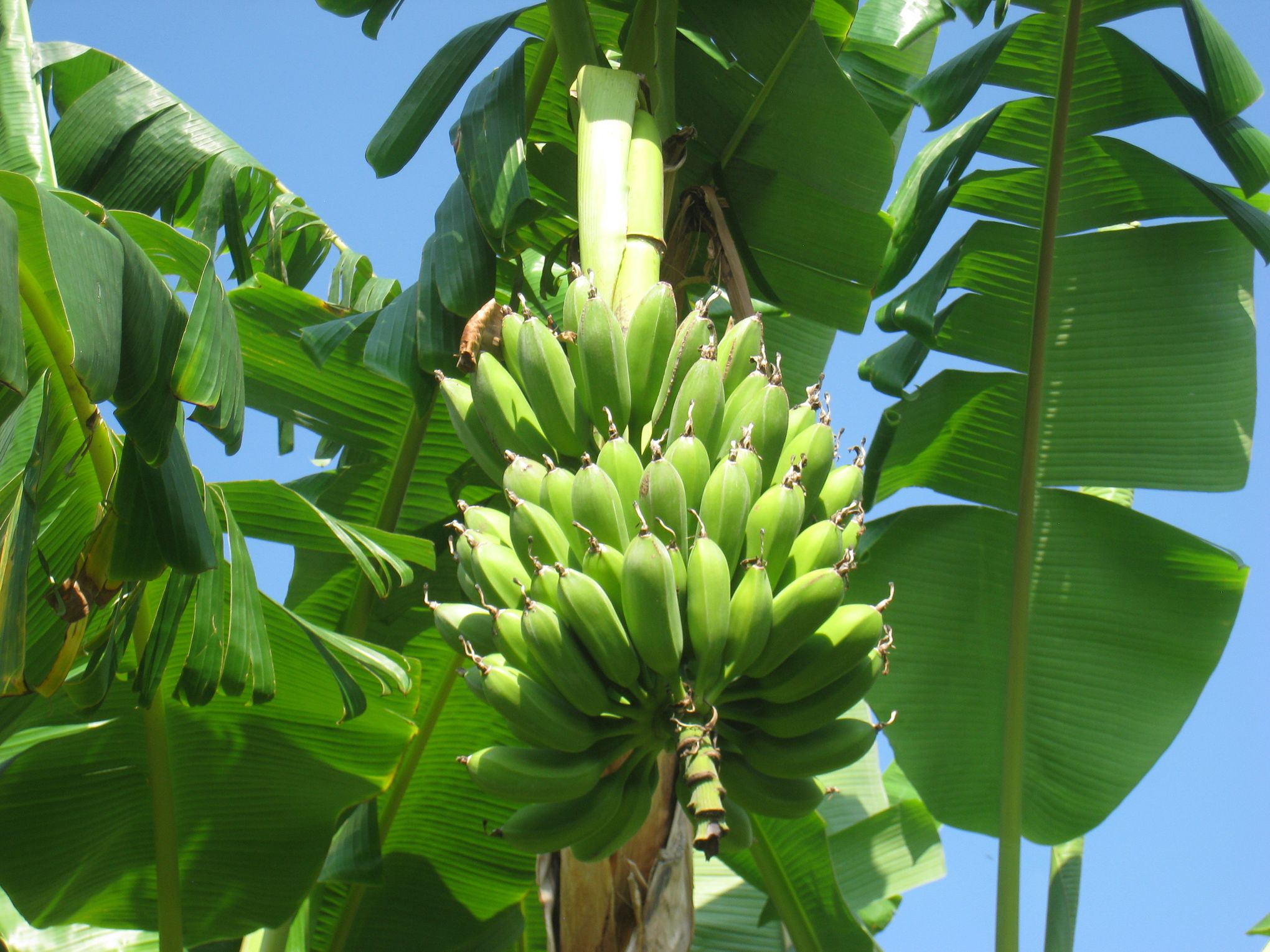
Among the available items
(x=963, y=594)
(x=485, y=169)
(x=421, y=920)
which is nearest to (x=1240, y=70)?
(x=963, y=594)

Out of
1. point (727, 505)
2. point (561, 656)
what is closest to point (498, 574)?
point (561, 656)

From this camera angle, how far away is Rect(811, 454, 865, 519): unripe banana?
4.76 feet

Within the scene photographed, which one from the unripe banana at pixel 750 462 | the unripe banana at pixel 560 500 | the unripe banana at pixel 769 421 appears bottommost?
the unripe banana at pixel 560 500

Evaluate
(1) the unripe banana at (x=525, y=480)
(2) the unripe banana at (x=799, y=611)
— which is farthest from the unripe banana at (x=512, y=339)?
(2) the unripe banana at (x=799, y=611)

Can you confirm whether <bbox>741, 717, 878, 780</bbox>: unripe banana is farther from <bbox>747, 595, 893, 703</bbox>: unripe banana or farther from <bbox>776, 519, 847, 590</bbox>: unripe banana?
<bbox>776, 519, 847, 590</bbox>: unripe banana

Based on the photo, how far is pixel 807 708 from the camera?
4.15 feet

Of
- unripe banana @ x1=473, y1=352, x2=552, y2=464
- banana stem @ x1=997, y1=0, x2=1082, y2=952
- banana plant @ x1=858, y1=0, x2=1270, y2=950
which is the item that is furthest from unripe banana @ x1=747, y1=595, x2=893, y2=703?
banana stem @ x1=997, y1=0, x2=1082, y2=952

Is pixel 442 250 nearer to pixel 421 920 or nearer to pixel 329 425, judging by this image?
pixel 329 425

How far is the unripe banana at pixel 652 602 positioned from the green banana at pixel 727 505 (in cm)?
11

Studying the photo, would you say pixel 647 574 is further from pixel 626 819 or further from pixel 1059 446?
pixel 1059 446

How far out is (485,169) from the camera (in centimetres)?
176

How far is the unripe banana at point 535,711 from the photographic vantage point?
1.18 meters

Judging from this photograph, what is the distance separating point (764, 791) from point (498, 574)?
1.37 ft

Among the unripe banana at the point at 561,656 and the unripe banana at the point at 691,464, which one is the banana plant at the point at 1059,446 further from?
the unripe banana at the point at 561,656
